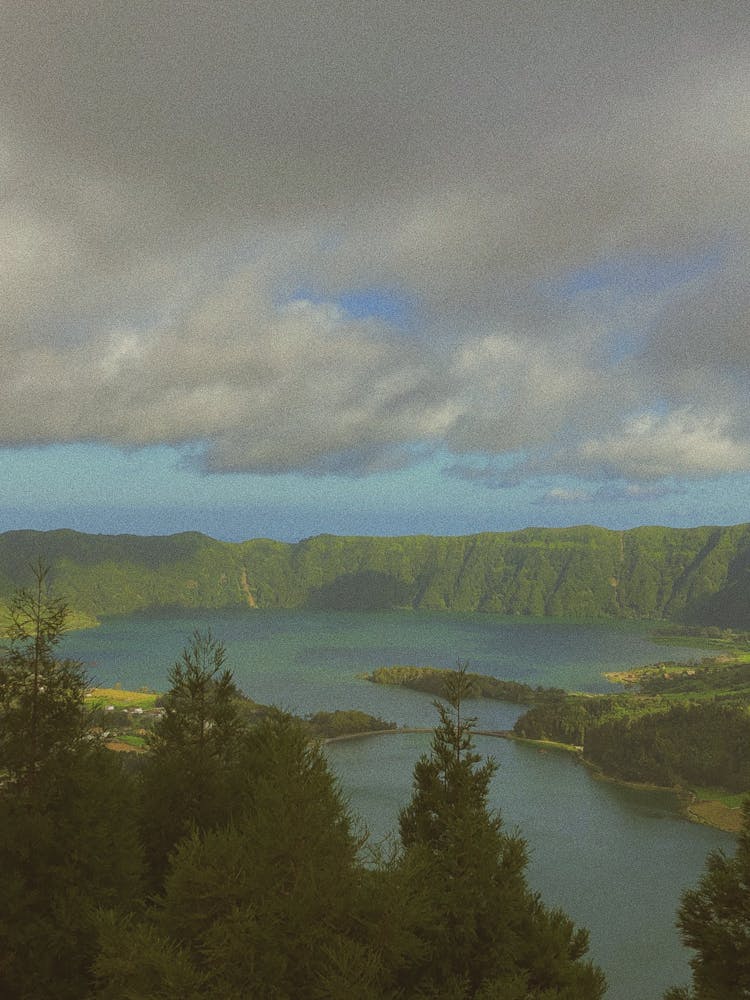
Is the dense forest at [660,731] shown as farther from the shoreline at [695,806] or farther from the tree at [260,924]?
the tree at [260,924]

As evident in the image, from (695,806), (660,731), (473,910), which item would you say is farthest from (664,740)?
(473,910)

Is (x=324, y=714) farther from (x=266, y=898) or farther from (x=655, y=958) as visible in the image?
(x=266, y=898)

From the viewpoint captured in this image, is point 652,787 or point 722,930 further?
point 652,787

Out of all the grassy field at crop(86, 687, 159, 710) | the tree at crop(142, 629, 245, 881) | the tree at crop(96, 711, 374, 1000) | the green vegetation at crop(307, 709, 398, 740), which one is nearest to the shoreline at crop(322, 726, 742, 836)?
the green vegetation at crop(307, 709, 398, 740)

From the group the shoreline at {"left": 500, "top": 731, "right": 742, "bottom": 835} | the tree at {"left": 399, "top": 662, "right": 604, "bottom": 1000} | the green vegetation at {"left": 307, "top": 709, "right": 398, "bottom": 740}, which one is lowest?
the shoreline at {"left": 500, "top": 731, "right": 742, "bottom": 835}

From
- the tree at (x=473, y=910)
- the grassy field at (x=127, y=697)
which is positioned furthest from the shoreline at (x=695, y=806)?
the grassy field at (x=127, y=697)

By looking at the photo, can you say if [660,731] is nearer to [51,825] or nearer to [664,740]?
[664,740]

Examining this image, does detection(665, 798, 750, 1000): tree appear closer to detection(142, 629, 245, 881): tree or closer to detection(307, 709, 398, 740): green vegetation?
detection(142, 629, 245, 881): tree
